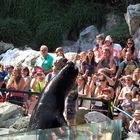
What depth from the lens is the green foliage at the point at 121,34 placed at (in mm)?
18344

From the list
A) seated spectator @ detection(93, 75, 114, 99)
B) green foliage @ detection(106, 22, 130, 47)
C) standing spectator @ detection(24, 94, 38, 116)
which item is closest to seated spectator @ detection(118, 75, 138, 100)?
→ seated spectator @ detection(93, 75, 114, 99)

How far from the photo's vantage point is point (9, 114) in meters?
10.1

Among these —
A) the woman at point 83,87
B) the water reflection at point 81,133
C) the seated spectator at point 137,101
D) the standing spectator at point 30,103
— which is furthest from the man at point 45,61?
the water reflection at point 81,133

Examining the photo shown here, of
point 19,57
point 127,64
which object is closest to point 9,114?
point 127,64

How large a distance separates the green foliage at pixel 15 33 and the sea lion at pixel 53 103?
46.4 ft

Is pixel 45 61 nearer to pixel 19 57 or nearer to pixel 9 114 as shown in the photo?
pixel 9 114

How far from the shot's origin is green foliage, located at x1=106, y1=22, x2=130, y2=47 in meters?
18.3

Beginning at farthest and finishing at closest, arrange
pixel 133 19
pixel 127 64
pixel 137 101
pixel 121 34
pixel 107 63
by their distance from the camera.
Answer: pixel 121 34 → pixel 133 19 → pixel 107 63 → pixel 127 64 → pixel 137 101

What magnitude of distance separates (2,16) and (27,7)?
1.10 m

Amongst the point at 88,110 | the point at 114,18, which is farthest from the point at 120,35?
the point at 88,110

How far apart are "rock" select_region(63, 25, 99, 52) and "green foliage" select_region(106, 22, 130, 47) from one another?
2.74ft

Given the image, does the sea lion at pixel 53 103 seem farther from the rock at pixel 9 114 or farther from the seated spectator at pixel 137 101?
the rock at pixel 9 114

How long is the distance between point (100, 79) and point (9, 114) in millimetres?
1778

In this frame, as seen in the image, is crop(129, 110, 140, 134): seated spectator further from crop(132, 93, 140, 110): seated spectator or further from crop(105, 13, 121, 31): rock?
crop(105, 13, 121, 31): rock
